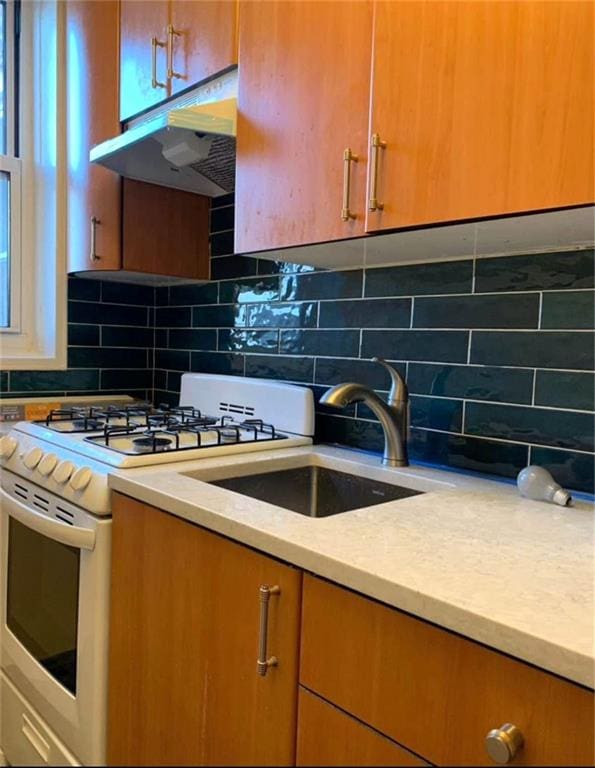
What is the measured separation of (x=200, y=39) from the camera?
4.91 feet

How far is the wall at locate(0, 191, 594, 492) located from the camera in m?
1.14

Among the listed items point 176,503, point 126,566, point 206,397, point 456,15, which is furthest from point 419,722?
point 206,397

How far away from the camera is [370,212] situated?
107cm

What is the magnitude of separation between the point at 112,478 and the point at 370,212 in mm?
747

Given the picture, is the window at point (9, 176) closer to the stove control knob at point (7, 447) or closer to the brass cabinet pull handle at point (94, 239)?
the brass cabinet pull handle at point (94, 239)

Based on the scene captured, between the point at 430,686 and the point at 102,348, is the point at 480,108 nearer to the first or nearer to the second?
the point at 430,686

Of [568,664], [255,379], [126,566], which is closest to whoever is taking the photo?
[568,664]

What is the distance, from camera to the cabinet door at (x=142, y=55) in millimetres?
1613

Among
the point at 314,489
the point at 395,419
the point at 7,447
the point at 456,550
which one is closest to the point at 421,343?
the point at 395,419

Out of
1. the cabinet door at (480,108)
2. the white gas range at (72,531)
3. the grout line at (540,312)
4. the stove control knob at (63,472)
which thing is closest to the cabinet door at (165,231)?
the white gas range at (72,531)

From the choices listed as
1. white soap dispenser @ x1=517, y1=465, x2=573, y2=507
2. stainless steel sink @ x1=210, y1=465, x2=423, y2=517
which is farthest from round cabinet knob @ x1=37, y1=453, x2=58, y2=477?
white soap dispenser @ x1=517, y1=465, x2=573, y2=507

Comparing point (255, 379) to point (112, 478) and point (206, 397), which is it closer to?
point (206, 397)

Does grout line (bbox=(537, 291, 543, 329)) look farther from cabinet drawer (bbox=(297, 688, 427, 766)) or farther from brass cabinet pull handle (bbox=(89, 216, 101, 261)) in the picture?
brass cabinet pull handle (bbox=(89, 216, 101, 261))

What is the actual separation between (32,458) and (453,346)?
1062 mm
